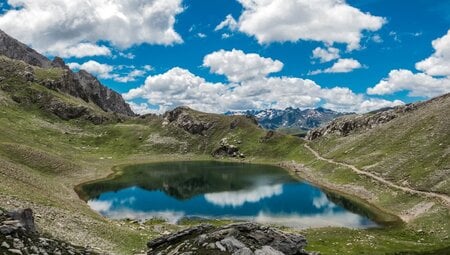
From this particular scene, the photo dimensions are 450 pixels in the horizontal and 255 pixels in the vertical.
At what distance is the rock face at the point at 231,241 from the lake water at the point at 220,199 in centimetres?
4980

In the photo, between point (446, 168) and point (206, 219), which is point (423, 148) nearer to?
point (446, 168)

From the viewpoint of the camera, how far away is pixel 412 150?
130m

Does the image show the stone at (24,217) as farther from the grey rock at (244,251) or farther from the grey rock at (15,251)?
the grey rock at (244,251)

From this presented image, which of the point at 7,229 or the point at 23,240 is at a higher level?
the point at 7,229

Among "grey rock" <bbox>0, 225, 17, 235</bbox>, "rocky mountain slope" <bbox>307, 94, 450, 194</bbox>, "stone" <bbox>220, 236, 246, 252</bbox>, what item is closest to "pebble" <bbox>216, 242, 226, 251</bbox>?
"stone" <bbox>220, 236, 246, 252</bbox>

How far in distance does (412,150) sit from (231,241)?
114 m

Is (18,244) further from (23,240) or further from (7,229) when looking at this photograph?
(7,229)

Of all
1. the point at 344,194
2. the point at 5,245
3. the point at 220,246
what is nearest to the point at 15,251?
the point at 5,245

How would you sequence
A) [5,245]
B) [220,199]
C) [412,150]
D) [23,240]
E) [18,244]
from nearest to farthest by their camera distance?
[5,245] < [18,244] < [23,240] < [220,199] < [412,150]

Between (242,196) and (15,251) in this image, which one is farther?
(242,196)

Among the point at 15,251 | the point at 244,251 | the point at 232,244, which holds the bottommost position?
the point at 244,251

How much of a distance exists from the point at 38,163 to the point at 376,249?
9112cm

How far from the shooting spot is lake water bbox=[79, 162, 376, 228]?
9056 centimetres

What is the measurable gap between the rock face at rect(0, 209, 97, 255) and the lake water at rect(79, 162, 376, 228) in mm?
55826
